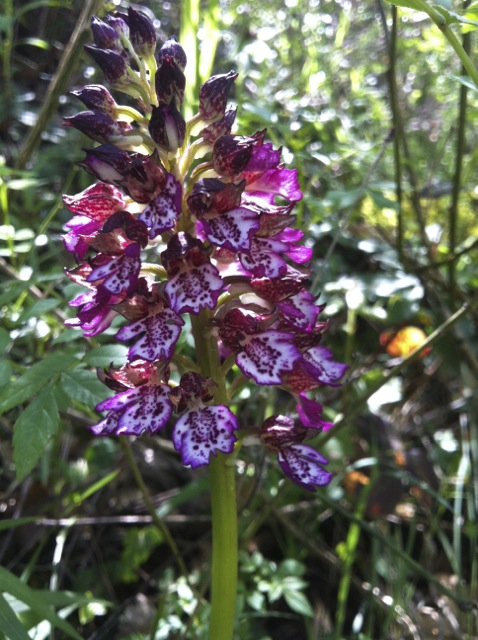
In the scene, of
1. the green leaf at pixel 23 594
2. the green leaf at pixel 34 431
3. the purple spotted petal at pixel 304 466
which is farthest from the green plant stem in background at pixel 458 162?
the green leaf at pixel 23 594

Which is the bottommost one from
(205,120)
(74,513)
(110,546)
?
(110,546)

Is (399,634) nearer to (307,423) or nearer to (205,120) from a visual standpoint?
(307,423)

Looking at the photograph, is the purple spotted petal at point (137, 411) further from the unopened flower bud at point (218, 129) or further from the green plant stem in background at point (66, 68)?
the green plant stem in background at point (66, 68)

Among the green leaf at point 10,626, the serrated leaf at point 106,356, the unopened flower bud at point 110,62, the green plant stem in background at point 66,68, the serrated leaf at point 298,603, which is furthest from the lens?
the green plant stem in background at point 66,68

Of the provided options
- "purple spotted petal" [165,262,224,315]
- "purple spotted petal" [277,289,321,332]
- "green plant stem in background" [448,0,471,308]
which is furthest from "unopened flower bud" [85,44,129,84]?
"green plant stem in background" [448,0,471,308]

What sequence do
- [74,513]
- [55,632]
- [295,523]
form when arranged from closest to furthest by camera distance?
[55,632] → [74,513] → [295,523]

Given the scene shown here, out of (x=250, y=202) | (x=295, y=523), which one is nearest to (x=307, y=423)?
(x=250, y=202)

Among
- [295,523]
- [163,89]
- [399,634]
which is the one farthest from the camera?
[295,523]
